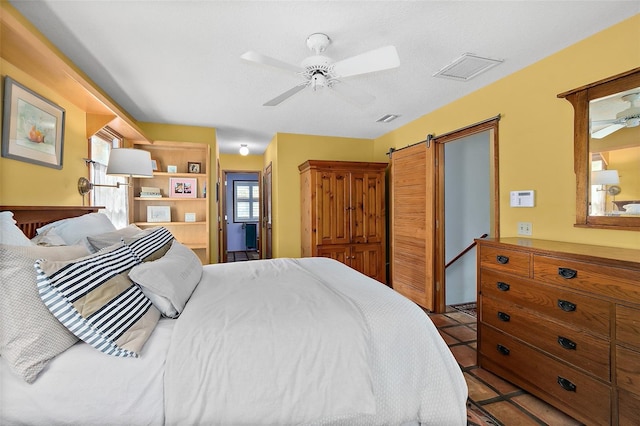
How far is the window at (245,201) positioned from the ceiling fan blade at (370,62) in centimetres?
698

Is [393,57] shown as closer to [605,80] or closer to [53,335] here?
[605,80]

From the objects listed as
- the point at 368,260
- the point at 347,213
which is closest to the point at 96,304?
the point at 347,213

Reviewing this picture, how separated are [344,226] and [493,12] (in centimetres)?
290

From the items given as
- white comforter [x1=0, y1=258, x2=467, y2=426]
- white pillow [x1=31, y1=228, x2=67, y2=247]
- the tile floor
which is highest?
white pillow [x1=31, y1=228, x2=67, y2=247]

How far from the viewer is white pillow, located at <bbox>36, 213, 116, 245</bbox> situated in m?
1.73

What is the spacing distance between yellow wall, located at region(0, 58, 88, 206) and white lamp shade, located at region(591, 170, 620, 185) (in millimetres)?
3701

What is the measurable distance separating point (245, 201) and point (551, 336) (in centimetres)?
771

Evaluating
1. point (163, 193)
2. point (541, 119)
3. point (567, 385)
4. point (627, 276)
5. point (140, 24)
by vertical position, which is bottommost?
point (567, 385)

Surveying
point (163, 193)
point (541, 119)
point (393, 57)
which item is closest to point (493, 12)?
point (393, 57)

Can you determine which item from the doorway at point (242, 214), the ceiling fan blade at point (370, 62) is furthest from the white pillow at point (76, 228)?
the doorway at point (242, 214)

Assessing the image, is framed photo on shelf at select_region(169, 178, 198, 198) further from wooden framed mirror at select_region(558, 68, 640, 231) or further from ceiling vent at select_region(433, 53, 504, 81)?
wooden framed mirror at select_region(558, 68, 640, 231)

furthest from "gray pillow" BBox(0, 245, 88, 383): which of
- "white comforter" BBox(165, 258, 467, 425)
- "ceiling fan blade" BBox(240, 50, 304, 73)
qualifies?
"ceiling fan blade" BBox(240, 50, 304, 73)

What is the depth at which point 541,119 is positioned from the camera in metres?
2.38

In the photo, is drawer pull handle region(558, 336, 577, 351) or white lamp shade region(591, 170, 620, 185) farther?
white lamp shade region(591, 170, 620, 185)
